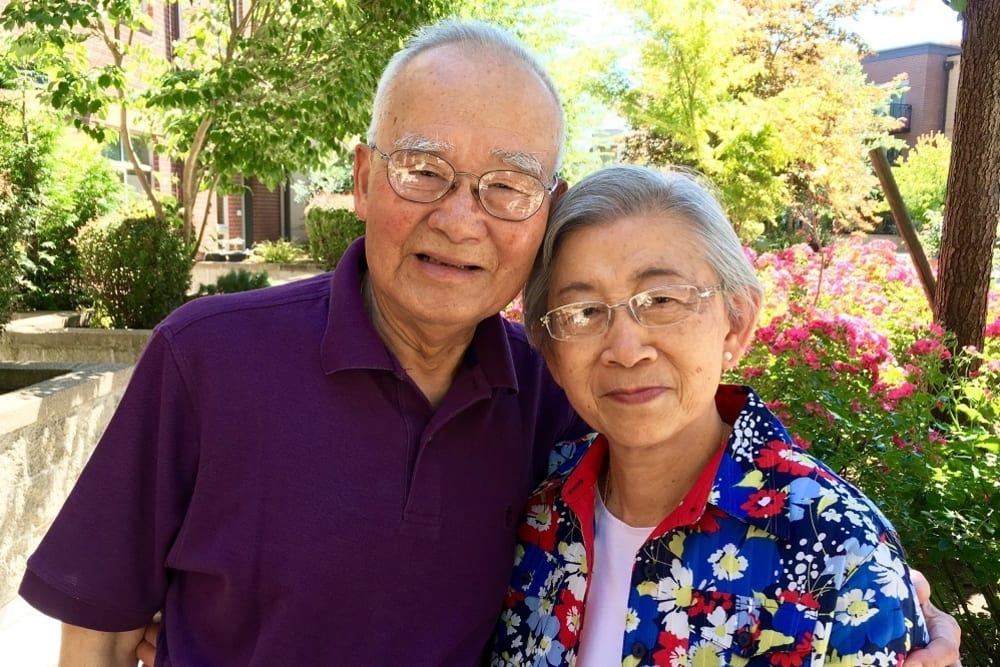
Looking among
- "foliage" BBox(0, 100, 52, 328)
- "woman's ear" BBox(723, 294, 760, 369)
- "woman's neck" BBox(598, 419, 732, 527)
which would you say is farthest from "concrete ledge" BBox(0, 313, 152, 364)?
"woman's ear" BBox(723, 294, 760, 369)

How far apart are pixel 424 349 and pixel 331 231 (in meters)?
15.4

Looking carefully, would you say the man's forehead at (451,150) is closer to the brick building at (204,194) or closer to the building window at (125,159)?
the brick building at (204,194)

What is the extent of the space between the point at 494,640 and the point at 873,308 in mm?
5572

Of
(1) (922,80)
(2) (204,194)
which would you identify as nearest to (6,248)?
(2) (204,194)

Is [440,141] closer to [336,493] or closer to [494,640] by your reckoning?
[336,493]

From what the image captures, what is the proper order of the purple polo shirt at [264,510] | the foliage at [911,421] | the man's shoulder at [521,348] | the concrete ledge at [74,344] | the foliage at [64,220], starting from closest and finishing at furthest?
the purple polo shirt at [264,510]
the man's shoulder at [521,348]
the foliage at [911,421]
the concrete ledge at [74,344]
the foliage at [64,220]

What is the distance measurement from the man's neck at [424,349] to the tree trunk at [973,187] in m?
3.86

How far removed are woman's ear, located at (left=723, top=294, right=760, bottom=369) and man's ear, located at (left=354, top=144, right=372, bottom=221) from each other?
0.88 m

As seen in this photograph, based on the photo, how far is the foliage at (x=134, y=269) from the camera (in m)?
8.75

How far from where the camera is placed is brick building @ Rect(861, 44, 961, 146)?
44.2 m

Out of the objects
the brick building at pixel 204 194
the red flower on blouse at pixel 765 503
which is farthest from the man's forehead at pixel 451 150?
the brick building at pixel 204 194

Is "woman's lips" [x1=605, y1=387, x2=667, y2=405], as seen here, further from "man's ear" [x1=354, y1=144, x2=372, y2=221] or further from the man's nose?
"man's ear" [x1=354, y1=144, x2=372, y2=221]

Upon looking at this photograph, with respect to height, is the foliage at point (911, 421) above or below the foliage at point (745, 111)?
below

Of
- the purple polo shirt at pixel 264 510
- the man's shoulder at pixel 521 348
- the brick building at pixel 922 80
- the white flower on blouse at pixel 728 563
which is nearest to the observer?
the white flower on blouse at pixel 728 563
